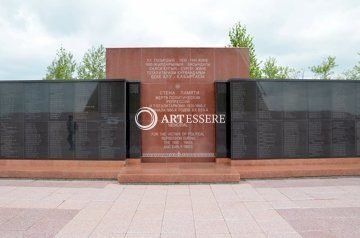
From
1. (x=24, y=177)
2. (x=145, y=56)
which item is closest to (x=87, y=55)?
(x=145, y=56)

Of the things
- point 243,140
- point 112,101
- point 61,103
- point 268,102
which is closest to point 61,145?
point 61,103

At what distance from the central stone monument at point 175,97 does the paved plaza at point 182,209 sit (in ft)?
9.07

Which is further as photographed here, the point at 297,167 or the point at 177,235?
the point at 297,167

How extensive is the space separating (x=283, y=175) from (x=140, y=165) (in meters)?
4.49

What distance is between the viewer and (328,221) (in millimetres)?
5902

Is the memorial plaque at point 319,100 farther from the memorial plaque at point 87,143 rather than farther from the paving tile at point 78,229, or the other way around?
the paving tile at point 78,229

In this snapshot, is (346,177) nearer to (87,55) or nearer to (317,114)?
(317,114)

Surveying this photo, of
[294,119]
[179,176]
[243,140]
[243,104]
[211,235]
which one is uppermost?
[243,104]

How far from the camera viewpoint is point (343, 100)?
1102 cm

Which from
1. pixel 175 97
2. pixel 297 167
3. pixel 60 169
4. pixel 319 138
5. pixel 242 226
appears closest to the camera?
pixel 242 226

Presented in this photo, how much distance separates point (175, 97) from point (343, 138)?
19.0ft

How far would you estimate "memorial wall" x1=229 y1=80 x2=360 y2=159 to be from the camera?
35.0 ft

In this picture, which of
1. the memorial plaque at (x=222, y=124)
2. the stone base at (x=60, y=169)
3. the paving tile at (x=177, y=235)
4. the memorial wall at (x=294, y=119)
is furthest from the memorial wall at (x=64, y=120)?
the paving tile at (x=177, y=235)

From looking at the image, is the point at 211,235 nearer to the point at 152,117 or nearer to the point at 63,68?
the point at 152,117
